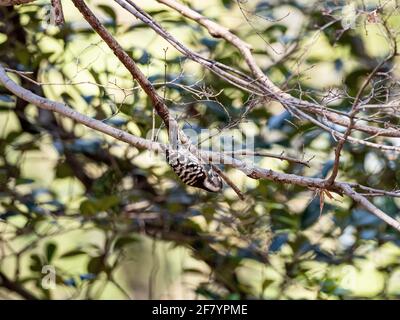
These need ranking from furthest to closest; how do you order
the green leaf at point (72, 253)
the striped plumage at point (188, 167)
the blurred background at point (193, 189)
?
the green leaf at point (72, 253)
the blurred background at point (193, 189)
the striped plumage at point (188, 167)

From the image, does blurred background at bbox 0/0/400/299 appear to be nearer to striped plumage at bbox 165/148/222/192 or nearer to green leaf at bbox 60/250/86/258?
green leaf at bbox 60/250/86/258

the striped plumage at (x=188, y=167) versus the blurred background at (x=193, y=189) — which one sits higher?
the blurred background at (x=193, y=189)

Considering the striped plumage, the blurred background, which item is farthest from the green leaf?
the striped plumage

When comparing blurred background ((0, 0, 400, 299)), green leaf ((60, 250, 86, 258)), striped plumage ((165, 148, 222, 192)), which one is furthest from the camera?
green leaf ((60, 250, 86, 258))

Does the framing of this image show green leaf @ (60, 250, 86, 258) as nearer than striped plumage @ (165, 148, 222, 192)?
No

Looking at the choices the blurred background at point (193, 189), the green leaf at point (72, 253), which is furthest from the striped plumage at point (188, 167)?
the green leaf at point (72, 253)

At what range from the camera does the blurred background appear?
2.30 meters

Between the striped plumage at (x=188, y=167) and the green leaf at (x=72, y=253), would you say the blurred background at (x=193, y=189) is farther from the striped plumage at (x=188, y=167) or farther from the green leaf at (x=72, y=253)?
the striped plumage at (x=188, y=167)

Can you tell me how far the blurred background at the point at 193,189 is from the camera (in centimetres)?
230

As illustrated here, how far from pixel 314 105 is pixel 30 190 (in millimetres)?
1274

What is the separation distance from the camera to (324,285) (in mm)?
2350

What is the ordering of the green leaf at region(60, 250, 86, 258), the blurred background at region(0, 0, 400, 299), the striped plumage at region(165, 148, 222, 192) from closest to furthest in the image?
the striped plumage at region(165, 148, 222, 192)
the blurred background at region(0, 0, 400, 299)
the green leaf at region(60, 250, 86, 258)
